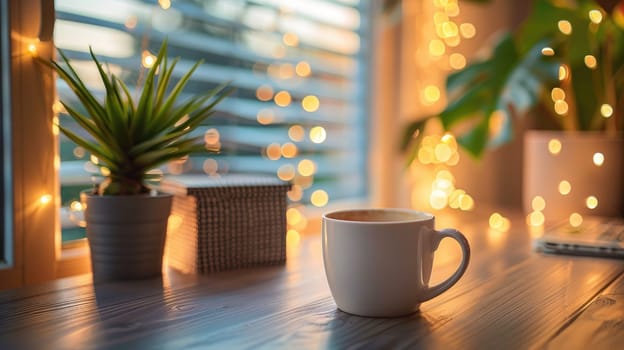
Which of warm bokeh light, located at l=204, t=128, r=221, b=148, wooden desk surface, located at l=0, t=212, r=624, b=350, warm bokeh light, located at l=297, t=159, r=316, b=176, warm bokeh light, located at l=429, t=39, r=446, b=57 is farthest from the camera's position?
warm bokeh light, located at l=429, t=39, r=446, b=57

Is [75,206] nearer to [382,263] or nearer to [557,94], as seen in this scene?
[382,263]

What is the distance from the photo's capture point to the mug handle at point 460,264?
1.97 ft

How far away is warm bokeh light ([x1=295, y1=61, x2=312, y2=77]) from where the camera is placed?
129 centimetres

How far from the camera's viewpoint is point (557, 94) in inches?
54.3

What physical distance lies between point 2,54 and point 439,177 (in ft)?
3.51

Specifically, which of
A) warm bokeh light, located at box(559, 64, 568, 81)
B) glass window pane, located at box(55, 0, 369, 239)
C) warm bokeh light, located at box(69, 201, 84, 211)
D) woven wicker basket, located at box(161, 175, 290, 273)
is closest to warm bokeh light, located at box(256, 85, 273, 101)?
glass window pane, located at box(55, 0, 369, 239)

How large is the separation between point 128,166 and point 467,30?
1140 mm

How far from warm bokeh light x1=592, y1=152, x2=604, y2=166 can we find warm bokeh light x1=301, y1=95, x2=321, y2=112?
568 mm

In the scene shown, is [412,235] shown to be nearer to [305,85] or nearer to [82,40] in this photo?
[82,40]

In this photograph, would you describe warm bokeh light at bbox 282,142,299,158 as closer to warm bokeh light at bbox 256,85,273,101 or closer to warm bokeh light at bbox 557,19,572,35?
warm bokeh light at bbox 256,85,273,101

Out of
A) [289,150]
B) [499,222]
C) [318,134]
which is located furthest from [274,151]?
[499,222]

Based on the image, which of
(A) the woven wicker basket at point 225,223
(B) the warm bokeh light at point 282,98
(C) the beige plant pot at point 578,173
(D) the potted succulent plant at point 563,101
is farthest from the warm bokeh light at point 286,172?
(C) the beige plant pot at point 578,173

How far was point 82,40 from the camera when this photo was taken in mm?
878

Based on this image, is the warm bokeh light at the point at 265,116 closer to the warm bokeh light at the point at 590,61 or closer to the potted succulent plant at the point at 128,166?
the potted succulent plant at the point at 128,166
